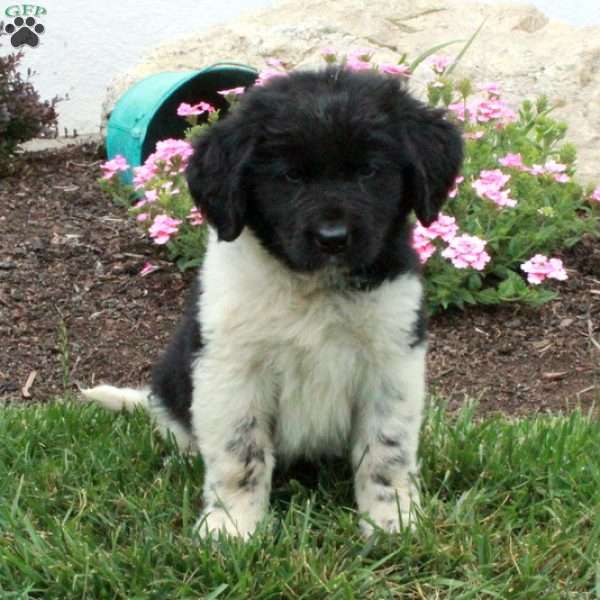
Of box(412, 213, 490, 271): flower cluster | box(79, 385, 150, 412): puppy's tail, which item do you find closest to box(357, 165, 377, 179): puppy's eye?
box(79, 385, 150, 412): puppy's tail

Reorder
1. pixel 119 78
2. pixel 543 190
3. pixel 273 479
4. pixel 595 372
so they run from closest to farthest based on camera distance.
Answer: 1. pixel 273 479
2. pixel 595 372
3. pixel 543 190
4. pixel 119 78

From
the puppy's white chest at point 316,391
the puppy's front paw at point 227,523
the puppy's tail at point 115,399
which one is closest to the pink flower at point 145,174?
the puppy's tail at point 115,399

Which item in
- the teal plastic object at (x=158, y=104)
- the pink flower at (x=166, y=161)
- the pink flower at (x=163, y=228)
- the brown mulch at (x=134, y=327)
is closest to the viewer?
the brown mulch at (x=134, y=327)

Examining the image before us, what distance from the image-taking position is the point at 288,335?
3373 mm

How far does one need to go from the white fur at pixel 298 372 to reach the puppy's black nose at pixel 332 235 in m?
0.24

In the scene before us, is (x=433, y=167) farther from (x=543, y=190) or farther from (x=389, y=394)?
(x=543, y=190)

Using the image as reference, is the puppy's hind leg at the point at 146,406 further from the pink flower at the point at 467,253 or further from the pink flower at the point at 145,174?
the pink flower at the point at 145,174

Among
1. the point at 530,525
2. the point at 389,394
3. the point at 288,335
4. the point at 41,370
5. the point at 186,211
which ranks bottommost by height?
the point at 41,370

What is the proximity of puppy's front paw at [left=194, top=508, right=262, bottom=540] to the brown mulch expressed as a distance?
1.51 m

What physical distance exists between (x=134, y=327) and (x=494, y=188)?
1949 millimetres

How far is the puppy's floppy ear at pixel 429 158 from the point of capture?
3377 mm

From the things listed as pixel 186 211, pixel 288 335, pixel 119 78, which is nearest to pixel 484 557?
pixel 288 335

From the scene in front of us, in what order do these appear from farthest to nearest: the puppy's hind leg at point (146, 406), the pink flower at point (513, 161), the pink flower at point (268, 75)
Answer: the pink flower at point (513, 161) < the puppy's hind leg at point (146, 406) < the pink flower at point (268, 75)

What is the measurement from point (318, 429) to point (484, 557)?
2.19 ft
